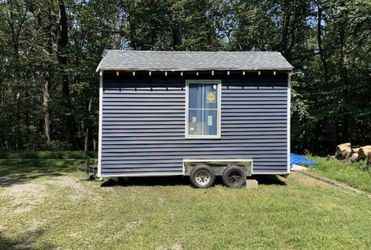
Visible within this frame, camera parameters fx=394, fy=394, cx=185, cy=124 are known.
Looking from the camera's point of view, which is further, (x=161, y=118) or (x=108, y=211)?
(x=161, y=118)

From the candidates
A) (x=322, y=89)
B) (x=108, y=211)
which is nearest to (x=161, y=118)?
(x=108, y=211)

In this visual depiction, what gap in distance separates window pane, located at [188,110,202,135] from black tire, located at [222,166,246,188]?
3.61ft

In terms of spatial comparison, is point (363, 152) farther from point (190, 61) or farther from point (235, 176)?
point (190, 61)

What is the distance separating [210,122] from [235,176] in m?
1.36

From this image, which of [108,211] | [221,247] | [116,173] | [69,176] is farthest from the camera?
[69,176]

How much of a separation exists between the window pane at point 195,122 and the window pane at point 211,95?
0.28 metres

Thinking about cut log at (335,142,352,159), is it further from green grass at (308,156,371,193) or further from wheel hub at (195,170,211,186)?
wheel hub at (195,170,211,186)

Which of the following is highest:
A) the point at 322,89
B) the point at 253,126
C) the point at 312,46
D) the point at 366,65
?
the point at 312,46

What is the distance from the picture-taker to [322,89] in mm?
17266

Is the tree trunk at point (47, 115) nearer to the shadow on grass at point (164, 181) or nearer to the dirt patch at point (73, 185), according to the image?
the dirt patch at point (73, 185)

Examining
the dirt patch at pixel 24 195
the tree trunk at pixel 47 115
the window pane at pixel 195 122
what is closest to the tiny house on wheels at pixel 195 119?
the window pane at pixel 195 122

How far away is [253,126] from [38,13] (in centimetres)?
1534

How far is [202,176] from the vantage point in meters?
8.85

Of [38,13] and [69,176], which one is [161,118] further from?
[38,13]
